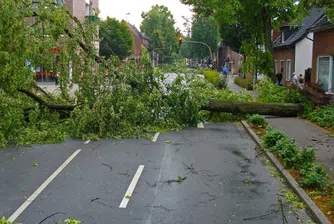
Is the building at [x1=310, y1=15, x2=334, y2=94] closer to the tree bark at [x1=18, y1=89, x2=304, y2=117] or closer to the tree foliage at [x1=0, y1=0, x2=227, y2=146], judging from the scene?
the tree bark at [x1=18, y1=89, x2=304, y2=117]

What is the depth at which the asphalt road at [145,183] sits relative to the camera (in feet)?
21.7

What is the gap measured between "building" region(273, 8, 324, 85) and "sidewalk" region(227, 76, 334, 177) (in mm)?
14208

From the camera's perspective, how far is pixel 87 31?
14.5 metres

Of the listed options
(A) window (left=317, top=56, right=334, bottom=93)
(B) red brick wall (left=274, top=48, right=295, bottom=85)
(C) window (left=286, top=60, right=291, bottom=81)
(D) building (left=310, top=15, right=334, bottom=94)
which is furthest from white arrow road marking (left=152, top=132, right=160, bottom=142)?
(C) window (left=286, top=60, right=291, bottom=81)

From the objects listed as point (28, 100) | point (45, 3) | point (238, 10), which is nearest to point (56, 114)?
point (28, 100)

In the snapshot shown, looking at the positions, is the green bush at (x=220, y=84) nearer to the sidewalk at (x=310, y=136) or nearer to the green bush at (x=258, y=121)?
the sidewalk at (x=310, y=136)

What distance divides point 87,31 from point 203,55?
67.2 meters

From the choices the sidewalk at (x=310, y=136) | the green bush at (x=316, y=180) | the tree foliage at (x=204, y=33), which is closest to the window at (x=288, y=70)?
the sidewalk at (x=310, y=136)

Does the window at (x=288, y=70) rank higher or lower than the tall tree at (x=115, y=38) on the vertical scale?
lower

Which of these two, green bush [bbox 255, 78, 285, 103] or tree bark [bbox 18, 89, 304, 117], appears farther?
green bush [bbox 255, 78, 285, 103]

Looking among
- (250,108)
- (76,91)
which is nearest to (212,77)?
(250,108)

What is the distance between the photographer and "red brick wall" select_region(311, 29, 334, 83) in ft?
67.0

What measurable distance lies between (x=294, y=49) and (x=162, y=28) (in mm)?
95832

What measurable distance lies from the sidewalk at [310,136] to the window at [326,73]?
4.99 metres
